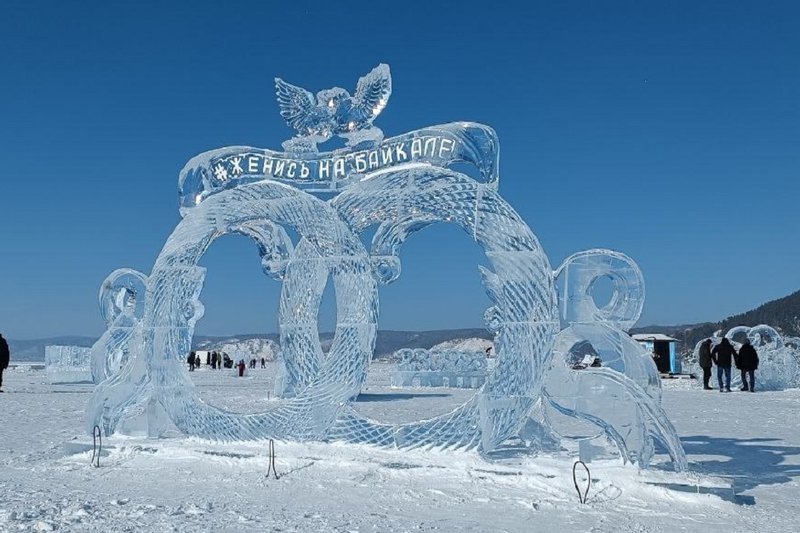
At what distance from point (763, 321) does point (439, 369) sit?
159 ft

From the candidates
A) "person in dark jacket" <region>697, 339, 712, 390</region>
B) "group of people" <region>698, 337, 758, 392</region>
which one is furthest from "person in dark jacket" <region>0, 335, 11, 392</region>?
"person in dark jacket" <region>697, 339, 712, 390</region>

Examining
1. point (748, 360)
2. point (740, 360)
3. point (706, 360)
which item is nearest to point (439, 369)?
point (706, 360)

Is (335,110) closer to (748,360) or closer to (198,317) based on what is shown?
(198,317)

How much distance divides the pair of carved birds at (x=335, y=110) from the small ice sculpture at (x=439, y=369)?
13.4 metres

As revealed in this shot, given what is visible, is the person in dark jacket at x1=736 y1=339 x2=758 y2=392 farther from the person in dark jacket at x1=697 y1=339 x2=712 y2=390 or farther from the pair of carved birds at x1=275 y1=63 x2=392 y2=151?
the pair of carved birds at x1=275 y1=63 x2=392 y2=151

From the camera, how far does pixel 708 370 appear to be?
19.9 metres

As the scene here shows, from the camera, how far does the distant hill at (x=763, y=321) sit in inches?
2096

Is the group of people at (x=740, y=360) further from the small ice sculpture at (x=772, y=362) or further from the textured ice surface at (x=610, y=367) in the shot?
the textured ice surface at (x=610, y=367)

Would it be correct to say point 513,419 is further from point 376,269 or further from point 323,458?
point 376,269

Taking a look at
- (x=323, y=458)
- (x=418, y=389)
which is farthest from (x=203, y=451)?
(x=418, y=389)

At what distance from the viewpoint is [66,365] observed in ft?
82.3

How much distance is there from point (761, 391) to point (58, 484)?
1768cm

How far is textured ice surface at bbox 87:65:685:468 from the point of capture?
6.99 meters

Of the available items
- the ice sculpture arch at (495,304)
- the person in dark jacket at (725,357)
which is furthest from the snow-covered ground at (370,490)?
the person in dark jacket at (725,357)
